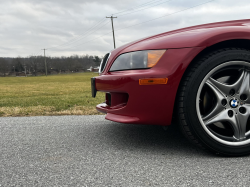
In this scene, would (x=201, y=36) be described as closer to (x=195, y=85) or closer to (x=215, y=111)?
(x=195, y=85)

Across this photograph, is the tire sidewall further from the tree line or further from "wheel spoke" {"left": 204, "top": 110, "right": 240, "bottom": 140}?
the tree line

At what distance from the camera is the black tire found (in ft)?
5.60

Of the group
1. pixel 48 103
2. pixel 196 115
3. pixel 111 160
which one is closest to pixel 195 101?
pixel 196 115

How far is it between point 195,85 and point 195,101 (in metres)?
0.13

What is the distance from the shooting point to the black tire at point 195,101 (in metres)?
1.71

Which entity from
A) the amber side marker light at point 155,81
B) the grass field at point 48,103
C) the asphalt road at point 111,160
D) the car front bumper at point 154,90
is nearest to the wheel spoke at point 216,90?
the car front bumper at point 154,90

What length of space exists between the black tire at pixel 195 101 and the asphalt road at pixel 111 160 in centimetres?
9

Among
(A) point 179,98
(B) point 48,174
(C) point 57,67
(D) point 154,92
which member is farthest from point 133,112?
(C) point 57,67

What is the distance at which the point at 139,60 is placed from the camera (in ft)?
5.98

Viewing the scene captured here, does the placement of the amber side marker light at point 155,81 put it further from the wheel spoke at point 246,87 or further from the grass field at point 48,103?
the grass field at point 48,103

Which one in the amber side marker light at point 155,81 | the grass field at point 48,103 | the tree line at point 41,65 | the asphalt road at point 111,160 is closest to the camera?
the asphalt road at point 111,160

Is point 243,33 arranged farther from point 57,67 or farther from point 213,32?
point 57,67

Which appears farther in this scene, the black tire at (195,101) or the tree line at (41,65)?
the tree line at (41,65)

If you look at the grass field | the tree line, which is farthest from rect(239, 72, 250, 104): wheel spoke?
the tree line
